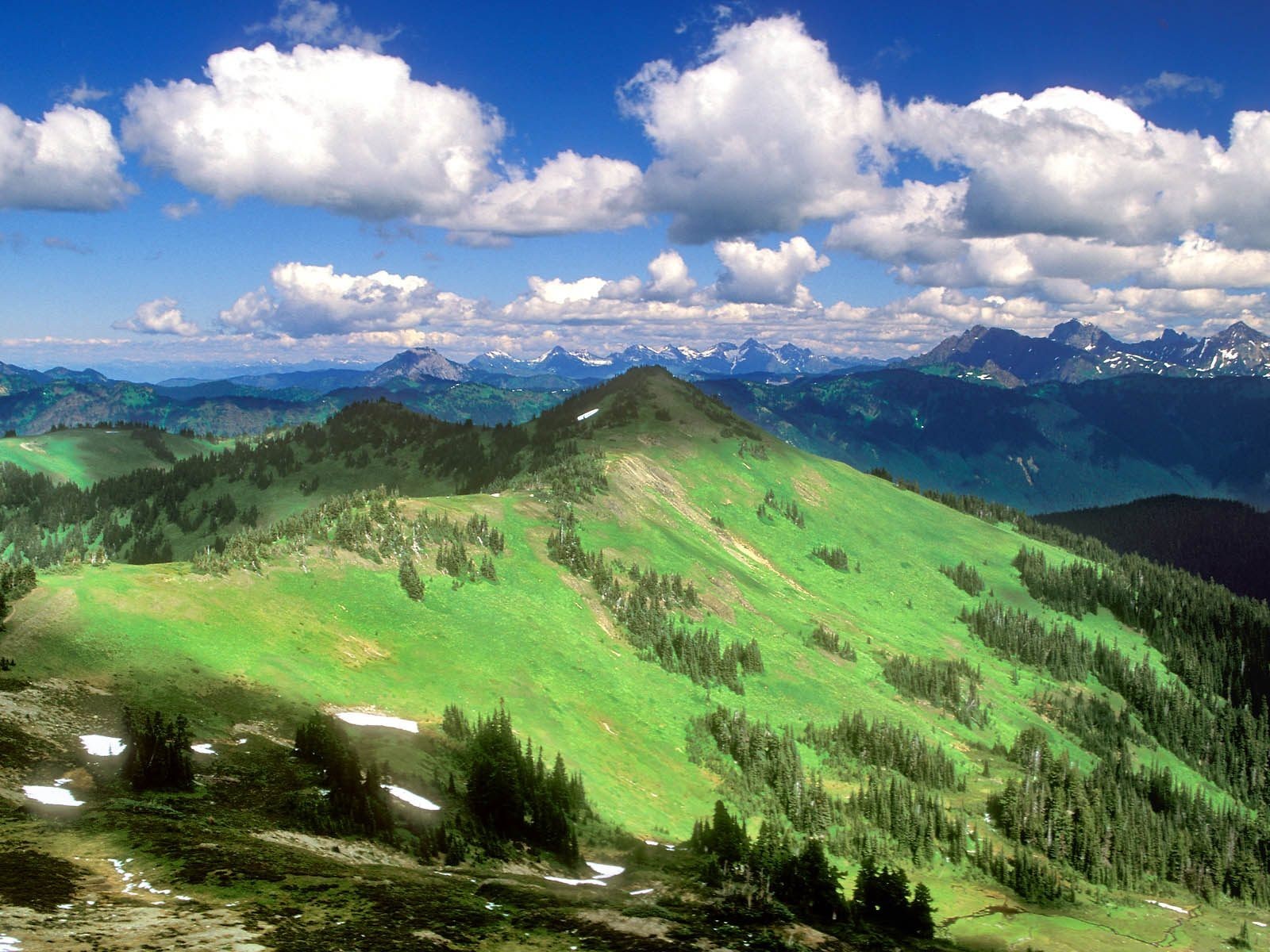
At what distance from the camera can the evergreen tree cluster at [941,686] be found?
159m

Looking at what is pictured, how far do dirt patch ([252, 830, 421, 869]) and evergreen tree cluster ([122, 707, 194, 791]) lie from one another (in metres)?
8.51

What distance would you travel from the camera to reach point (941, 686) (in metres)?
164

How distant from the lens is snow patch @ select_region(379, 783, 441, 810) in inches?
2382

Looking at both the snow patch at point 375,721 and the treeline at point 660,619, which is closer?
the snow patch at point 375,721

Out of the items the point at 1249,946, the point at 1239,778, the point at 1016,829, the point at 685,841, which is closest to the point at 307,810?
the point at 685,841

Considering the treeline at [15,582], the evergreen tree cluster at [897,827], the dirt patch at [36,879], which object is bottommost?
the evergreen tree cluster at [897,827]

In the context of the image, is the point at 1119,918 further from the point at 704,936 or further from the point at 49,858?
the point at 49,858

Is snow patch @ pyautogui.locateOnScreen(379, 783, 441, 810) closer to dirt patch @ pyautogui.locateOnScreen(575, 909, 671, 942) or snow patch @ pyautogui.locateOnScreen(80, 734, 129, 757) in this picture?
dirt patch @ pyautogui.locateOnScreen(575, 909, 671, 942)

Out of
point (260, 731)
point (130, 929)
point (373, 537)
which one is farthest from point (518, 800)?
point (373, 537)

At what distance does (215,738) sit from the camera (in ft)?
201

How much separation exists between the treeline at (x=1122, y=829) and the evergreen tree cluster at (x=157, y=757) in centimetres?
10942

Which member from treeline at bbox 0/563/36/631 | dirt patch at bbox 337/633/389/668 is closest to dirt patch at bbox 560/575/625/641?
dirt patch at bbox 337/633/389/668

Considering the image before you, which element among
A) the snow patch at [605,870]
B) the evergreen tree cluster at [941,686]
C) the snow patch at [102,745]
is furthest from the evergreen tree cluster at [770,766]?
the snow patch at [102,745]

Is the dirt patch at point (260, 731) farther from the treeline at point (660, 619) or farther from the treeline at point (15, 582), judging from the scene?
the treeline at point (660, 619)
